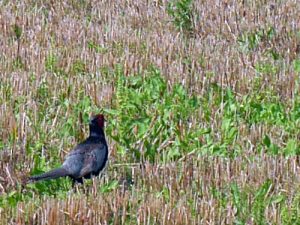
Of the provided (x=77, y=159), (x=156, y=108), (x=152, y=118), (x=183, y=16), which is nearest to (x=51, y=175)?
(x=77, y=159)

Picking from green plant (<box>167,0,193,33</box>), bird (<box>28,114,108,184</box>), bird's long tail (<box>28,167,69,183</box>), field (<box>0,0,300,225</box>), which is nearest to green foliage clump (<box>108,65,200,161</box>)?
field (<box>0,0,300,225</box>)

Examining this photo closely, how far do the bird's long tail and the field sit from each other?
11 cm

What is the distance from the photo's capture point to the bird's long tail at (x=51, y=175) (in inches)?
234

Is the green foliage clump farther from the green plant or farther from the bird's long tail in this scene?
the green plant

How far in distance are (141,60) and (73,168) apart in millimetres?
2893

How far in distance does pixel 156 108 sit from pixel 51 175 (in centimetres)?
169

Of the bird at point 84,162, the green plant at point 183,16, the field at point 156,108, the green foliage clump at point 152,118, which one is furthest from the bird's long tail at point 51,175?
the green plant at point 183,16

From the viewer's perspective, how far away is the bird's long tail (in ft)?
19.5

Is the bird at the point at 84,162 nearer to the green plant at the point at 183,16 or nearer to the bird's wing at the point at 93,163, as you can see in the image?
the bird's wing at the point at 93,163

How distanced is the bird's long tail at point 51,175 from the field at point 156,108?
11 centimetres

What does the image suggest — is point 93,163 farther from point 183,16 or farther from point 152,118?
point 183,16

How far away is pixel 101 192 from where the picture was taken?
19.4ft

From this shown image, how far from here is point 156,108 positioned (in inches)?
296

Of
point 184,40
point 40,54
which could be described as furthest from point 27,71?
point 184,40
